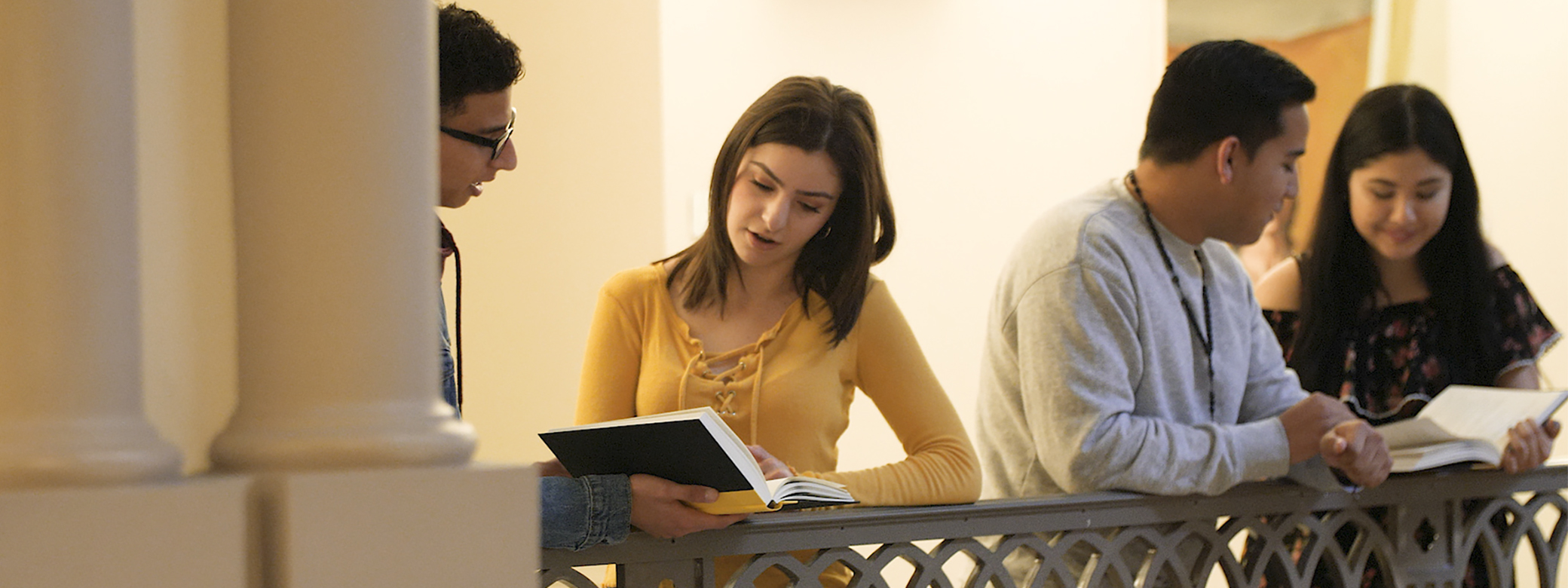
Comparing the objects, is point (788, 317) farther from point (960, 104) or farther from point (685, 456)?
point (960, 104)

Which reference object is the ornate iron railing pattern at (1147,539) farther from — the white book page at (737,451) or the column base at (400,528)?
the column base at (400,528)

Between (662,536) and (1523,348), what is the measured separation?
223 centimetres

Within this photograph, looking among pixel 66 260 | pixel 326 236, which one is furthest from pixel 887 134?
pixel 66 260

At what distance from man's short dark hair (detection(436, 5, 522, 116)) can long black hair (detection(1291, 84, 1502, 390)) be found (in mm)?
2052

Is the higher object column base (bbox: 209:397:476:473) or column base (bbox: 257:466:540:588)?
column base (bbox: 209:397:476:473)

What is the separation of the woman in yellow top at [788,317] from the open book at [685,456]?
1.39 ft

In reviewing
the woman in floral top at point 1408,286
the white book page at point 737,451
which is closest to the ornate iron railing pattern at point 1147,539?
the white book page at point 737,451

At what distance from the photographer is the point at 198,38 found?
1.29 meters

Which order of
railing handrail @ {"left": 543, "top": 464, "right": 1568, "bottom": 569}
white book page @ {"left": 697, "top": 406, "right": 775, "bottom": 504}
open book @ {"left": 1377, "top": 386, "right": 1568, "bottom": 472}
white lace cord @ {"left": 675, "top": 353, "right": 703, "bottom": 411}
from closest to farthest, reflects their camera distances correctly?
1. white book page @ {"left": 697, "top": 406, "right": 775, "bottom": 504}
2. railing handrail @ {"left": 543, "top": 464, "right": 1568, "bottom": 569}
3. white lace cord @ {"left": 675, "top": 353, "right": 703, "bottom": 411}
4. open book @ {"left": 1377, "top": 386, "right": 1568, "bottom": 472}

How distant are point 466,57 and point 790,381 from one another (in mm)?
787

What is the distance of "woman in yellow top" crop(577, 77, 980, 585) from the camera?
2.22 metres

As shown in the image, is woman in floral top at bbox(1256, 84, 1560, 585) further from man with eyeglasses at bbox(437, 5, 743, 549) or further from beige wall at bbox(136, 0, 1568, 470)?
beige wall at bbox(136, 0, 1568, 470)

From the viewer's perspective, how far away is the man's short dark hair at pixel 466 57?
1.77 meters

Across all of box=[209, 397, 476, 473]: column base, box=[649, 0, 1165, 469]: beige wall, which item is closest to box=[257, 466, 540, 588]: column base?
box=[209, 397, 476, 473]: column base
